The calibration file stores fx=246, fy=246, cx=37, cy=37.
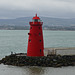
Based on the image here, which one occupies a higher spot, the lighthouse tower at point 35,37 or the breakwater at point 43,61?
the lighthouse tower at point 35,37

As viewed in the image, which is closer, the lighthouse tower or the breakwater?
the breakwater

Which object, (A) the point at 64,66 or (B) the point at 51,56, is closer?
(A) the point at 64,66

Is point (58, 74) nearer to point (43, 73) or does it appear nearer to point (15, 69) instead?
point (43, 73)

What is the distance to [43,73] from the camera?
58.0 feet

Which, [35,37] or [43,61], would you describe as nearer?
[43,61]

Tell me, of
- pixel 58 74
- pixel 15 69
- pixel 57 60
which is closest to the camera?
pixel 58 74

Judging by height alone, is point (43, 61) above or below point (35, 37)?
below

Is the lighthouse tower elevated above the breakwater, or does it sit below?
above

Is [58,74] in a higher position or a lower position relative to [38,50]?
lower

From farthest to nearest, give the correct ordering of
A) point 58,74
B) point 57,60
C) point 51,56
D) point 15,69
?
point 51,56 < point 57,60 < point 15,69 < point 58,74

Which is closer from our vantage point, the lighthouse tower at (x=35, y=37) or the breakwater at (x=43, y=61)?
the breakwater at (x=43, y=61)

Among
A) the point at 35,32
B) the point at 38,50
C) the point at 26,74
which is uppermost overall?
the point at 35,32

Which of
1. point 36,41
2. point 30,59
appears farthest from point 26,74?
point 36,41

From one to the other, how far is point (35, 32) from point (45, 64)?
2.89 metres
